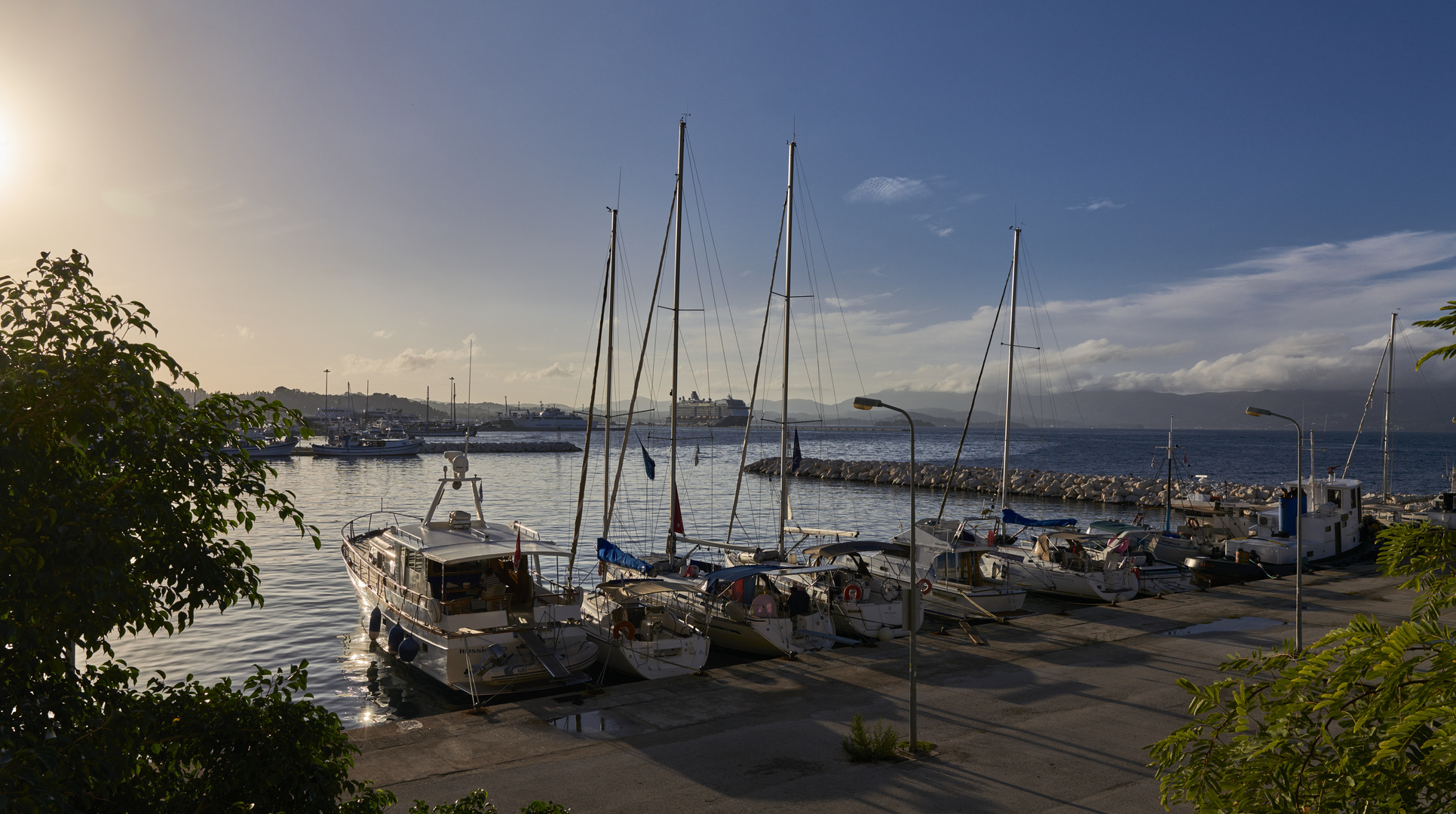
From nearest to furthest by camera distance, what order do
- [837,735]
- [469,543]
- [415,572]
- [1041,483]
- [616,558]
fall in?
[837,735] → [469,543] → [415,572] → [616,558] → [1041,483]

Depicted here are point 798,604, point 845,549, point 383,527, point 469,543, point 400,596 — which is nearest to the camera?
point 469,543

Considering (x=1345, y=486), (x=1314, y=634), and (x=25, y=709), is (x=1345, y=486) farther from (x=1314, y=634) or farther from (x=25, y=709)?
(x=25, y=709)

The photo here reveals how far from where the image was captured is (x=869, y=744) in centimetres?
1512

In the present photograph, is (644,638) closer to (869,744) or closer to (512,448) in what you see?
(869,744)

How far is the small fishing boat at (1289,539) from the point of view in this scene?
35906mm

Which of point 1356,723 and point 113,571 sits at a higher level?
point 113,571

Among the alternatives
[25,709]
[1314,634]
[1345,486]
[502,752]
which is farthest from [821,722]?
[1345,486]

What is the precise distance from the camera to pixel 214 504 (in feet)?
19.4

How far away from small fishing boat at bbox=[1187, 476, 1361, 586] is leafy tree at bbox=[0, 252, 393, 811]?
1506 inches

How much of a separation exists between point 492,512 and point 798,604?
44906 millimetres

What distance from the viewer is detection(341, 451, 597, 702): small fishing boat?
20062mm

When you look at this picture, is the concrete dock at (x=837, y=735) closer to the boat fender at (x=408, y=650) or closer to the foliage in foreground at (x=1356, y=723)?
the boat fender at (x=408, y=650)

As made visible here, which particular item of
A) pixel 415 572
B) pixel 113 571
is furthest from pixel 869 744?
pixel 415 572

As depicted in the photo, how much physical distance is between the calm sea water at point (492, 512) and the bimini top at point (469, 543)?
12.5 ft
